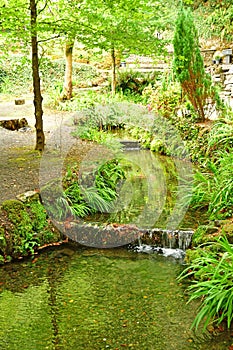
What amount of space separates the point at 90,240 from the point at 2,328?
7.23 feet

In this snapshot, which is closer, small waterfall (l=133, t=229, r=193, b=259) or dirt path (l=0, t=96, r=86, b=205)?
small waterfall (l=133, t=229, r=193, b=259)

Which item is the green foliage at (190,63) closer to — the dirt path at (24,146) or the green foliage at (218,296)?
the dirt path at (24,146)

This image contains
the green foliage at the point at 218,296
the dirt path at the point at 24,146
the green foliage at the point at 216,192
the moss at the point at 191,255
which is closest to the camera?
the green foliage at the point at 218,296

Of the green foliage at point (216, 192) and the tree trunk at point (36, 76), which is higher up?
the tree trunk at point (36, 76)

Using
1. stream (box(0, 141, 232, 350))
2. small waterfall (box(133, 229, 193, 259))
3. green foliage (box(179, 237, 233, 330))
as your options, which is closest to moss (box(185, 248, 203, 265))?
stream (box(0, 141, 232, 350))

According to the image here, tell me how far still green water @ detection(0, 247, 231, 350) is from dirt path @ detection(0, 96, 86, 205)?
4.79 feet

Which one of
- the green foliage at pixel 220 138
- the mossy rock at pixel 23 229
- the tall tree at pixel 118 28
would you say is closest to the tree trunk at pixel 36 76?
the tall tree at pixel 118 28

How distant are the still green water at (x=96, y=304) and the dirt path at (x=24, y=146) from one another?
1.46m

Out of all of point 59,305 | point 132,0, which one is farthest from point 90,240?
point 132,0

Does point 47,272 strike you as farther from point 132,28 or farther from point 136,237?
point 132,28

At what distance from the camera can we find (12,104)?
593 inches

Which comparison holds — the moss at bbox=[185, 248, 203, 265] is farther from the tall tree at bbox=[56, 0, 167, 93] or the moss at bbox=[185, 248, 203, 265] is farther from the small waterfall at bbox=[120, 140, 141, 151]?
the small waterfall at bbox=[120, 140, 141, 151]

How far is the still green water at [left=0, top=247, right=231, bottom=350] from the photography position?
3.82 metres

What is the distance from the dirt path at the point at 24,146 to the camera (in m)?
6.73
